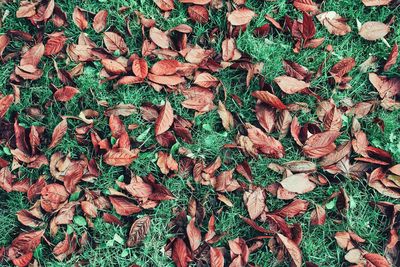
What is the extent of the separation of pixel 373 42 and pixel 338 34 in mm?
182

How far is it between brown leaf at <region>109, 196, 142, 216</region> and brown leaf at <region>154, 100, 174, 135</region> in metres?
0.35

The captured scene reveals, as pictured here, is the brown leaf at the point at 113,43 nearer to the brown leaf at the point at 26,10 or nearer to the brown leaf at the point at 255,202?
the brown leaf at the point at 26,10

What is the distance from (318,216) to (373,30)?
1007 mm

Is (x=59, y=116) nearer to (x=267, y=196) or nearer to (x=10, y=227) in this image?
(x=10, y=227)

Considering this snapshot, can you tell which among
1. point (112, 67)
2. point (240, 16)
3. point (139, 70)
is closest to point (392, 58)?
point (240, 16)

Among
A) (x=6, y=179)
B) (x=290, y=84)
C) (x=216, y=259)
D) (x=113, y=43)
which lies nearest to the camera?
(x=216, y=259)

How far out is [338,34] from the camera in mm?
2445

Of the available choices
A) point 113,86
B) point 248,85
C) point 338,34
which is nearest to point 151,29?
point 113,86

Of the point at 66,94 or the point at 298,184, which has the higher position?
the point at 66,94

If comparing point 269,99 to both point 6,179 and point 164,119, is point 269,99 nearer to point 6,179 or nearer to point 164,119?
point 164,119

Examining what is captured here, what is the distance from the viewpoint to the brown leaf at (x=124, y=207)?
214cm

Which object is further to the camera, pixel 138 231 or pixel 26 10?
pixel 26 10

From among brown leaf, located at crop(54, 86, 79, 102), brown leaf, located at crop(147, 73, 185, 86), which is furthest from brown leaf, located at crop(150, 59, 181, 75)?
brown leaf, located at crop(54, 86, 79, 102)

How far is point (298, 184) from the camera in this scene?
2180 millimetres
